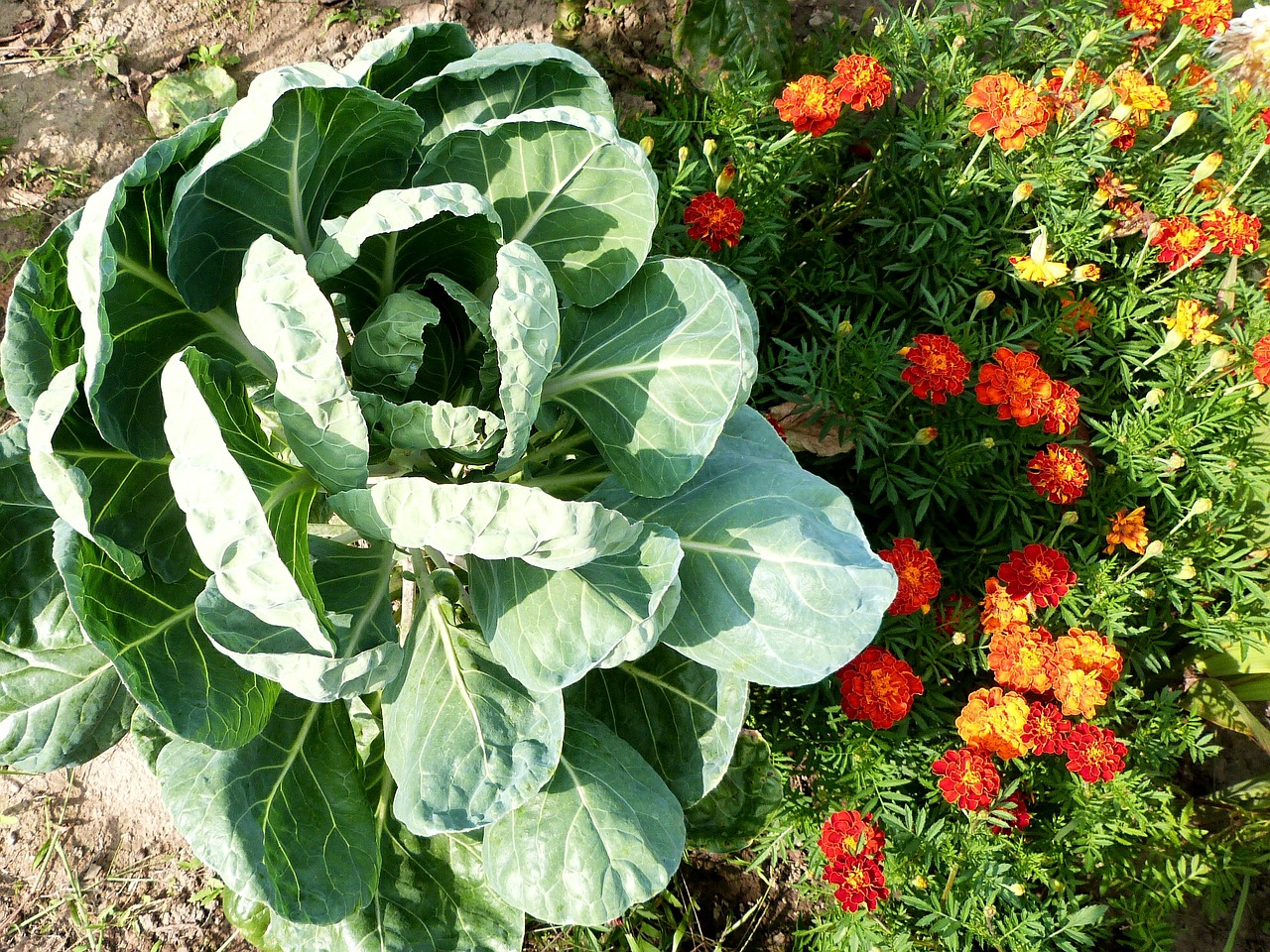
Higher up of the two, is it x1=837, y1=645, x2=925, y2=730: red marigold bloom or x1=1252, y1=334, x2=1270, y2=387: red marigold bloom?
x1=1252, y1=334, x2=1270, y2=387: red marigold bloom

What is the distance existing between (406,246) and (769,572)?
865mm

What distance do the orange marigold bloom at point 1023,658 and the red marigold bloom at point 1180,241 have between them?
3.95 feet

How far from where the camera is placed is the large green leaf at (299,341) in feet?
3.73

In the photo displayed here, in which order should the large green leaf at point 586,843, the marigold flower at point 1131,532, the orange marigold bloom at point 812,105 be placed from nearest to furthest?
the large green leaf at point 586,843 < the orange marigold bloom at point 812,105 < the marigold flower at point 1131,532

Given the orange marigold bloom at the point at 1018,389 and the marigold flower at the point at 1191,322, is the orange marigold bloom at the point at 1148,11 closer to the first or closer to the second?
the marigold flower at the point at 1191,322

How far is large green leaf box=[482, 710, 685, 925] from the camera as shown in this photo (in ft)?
4.79

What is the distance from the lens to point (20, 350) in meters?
1.29

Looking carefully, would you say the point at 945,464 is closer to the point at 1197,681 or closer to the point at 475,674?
the point at 1197,681

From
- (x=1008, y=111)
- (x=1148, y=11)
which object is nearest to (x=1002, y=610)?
(x=1008, y=111)

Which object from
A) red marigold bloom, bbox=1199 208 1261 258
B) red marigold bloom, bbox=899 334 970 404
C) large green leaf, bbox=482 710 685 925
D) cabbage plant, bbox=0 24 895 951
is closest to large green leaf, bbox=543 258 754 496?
cabbage plant, bbox=0 24 895 951

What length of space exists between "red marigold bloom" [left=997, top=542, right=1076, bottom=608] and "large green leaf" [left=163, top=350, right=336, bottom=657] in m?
1.66

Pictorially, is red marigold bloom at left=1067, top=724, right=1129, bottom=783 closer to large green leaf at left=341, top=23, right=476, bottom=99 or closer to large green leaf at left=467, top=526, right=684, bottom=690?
large green leaf at left=467, top=526, right=684, bottom=690

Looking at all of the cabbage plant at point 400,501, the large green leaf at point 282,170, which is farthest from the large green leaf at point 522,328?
the large green leaf at point 282,170

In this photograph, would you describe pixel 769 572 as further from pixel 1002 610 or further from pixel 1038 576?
pixel 1038 576
